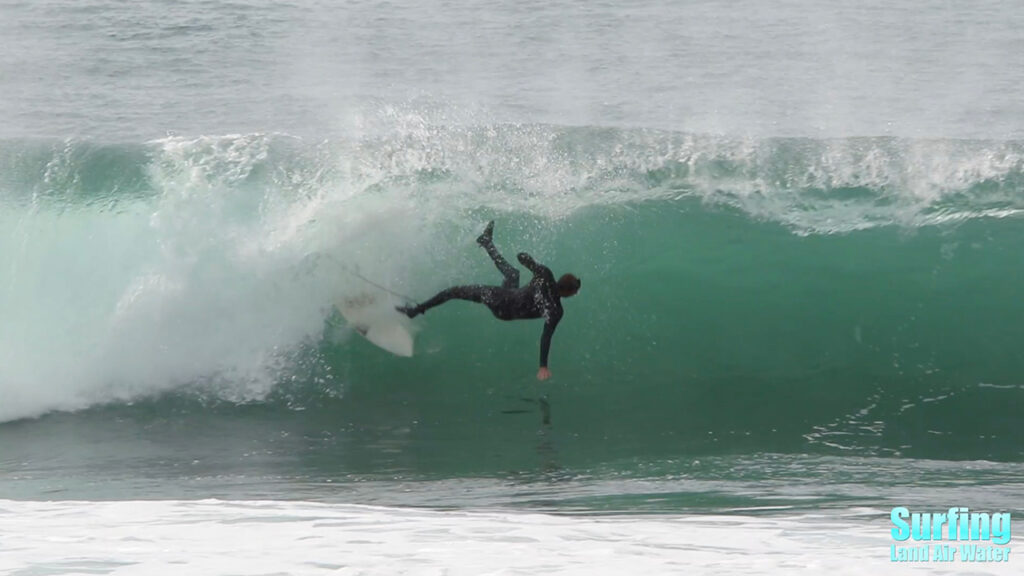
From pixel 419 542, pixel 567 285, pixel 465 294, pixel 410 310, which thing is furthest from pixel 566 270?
pixel 419 542

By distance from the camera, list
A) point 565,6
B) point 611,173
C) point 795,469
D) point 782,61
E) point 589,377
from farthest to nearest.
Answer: point 565,6 < point 782,61 < point 611,173 < point 589,377 < point 795,469

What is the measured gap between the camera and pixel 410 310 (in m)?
10.3

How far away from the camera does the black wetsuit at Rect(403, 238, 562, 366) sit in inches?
368

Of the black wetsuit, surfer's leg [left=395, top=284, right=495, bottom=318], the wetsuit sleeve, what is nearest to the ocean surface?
the wetsuit sleeve

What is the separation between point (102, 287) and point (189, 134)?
16.6 ft

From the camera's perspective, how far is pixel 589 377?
10.6m

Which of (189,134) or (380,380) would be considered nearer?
(380,380)

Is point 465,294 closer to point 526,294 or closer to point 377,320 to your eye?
point 526,294

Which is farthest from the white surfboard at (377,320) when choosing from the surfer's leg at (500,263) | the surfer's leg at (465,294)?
the surfer's leg at (500,263)

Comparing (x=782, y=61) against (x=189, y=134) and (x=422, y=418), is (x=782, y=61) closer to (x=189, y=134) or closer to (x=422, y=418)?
(x=189, y=134)

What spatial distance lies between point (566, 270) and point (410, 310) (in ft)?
6.18

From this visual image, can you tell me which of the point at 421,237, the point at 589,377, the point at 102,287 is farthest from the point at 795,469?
the point at 102,287

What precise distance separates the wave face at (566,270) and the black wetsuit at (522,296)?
92 centimetres

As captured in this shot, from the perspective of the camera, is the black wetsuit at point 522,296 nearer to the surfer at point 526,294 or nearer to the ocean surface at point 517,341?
the surfer at point 526,294
